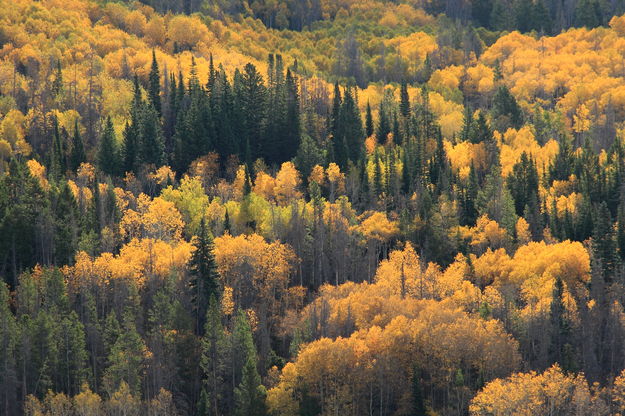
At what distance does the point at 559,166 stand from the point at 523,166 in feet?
24.2

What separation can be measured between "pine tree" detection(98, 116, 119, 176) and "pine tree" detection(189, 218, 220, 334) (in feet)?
115

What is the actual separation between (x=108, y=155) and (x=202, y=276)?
40.4 metres

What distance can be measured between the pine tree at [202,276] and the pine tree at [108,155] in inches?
1375

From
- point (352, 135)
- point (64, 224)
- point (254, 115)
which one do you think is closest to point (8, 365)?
point (64, 224)

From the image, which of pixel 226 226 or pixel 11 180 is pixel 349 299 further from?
pixel 11 180

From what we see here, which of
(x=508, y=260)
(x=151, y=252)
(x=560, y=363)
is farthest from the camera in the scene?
(x=508, y=260)

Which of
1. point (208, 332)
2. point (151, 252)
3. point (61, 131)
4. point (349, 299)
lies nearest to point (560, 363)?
point (349, 299)

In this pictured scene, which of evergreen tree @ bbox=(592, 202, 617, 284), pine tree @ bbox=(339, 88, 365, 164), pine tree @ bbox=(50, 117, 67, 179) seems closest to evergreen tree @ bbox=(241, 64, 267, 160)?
pine tree @ bbox=(339, 88, 365, 164)

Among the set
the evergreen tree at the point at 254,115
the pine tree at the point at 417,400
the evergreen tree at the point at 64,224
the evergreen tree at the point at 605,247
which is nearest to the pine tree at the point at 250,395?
the pine tree at the point at 417,400

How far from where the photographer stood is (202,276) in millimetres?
144250

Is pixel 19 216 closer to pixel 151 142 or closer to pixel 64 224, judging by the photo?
pixel 64 224

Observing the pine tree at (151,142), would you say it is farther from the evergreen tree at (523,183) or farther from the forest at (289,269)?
the evergreen tree at (523,183)

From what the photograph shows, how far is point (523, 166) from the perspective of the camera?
611 ft

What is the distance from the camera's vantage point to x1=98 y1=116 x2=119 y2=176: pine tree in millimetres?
178375
